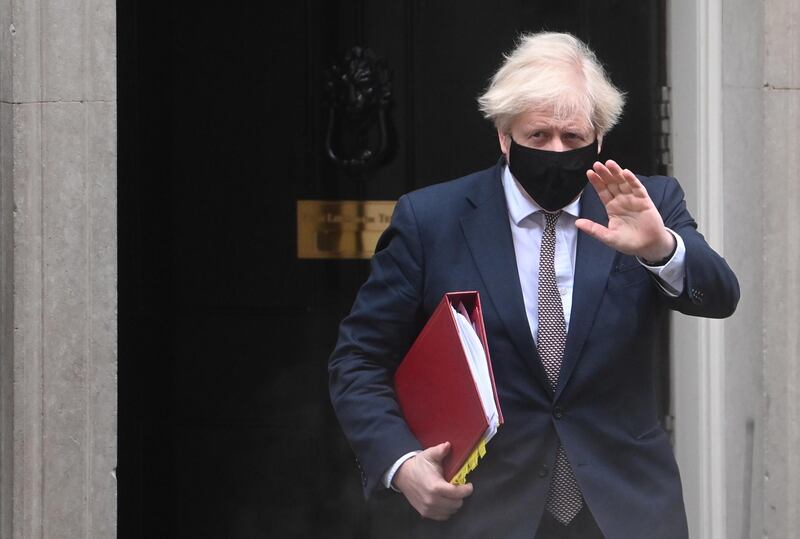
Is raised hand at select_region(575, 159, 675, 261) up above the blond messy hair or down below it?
below

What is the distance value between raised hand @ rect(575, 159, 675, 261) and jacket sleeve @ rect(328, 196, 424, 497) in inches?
17.8

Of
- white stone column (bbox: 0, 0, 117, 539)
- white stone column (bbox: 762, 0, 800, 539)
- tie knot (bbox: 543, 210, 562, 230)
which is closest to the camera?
tie knot (bbox: 543, 210, 562, 230)

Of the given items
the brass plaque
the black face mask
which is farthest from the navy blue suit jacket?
the brass plaque

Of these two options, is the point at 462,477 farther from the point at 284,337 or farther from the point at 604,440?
the point at 284,337

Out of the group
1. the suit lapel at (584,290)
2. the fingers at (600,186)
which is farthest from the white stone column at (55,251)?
the fingers at (600,186)

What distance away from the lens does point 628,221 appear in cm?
226

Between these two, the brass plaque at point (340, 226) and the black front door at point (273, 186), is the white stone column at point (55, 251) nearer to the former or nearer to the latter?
the black front door at point (273, 186)

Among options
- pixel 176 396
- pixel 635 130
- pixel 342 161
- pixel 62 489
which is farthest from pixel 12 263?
pixel 635 130

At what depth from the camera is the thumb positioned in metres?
2.30

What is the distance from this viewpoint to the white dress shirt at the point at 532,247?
245cm

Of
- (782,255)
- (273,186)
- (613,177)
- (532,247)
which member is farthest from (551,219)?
(273,186)

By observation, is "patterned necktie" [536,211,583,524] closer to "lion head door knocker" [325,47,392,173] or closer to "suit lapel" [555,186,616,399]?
"suit lapel" [555,186,616,399]

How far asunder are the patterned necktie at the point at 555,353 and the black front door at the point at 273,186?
167 centimetres

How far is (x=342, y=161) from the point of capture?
13.3 feet
